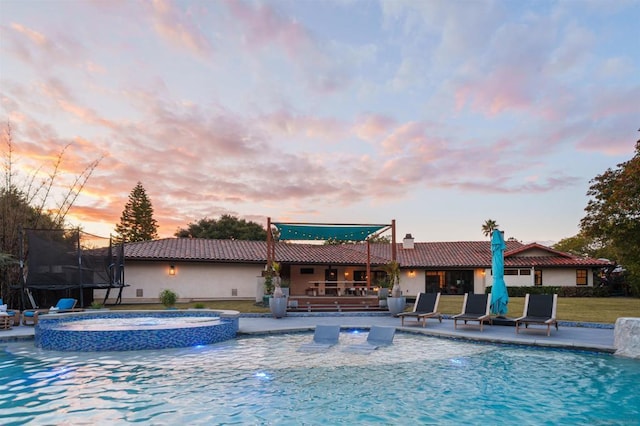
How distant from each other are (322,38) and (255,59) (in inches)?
110

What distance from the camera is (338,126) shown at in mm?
19031

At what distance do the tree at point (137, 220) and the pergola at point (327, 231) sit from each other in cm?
4043

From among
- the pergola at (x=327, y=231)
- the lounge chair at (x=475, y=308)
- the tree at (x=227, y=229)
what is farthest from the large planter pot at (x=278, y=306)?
the tree at (x=227, y=229)

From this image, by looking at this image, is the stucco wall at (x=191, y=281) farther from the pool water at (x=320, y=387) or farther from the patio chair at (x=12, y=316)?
the pool water at (x=320, y=387)

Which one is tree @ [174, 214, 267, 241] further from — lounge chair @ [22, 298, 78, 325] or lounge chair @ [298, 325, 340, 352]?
lounge chair @ [298, 325, 340, 352]

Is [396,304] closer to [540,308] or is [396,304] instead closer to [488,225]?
[540,308]

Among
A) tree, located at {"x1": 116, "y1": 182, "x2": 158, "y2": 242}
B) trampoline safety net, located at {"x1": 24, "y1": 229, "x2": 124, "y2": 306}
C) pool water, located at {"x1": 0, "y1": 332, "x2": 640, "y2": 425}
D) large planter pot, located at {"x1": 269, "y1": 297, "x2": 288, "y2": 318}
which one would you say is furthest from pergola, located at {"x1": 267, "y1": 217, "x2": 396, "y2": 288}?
tree, located at {"x1": 116, "y1": 182, "x2": 158, "y2": 242}

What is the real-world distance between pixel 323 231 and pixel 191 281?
978 centimetres

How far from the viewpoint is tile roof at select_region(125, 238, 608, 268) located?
2608cm

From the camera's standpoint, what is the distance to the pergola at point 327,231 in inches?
762

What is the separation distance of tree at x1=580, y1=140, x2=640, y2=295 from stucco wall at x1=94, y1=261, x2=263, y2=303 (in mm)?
19304

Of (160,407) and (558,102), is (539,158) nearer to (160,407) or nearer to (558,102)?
(558,102)

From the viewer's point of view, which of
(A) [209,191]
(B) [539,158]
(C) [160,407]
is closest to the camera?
(C) [160,407]

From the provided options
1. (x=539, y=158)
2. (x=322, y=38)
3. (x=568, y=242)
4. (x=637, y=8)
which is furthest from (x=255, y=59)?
(x=568, y=242)
